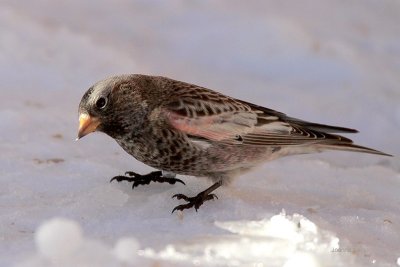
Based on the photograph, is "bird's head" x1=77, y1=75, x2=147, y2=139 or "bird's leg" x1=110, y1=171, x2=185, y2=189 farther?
"bird's leg" x1=110, y1=171, x2=185, y2=189

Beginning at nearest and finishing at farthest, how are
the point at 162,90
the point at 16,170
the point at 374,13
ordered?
the point at 162,90
the point at 16,170
the point at 374,13

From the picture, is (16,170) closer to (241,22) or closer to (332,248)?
(332,248)

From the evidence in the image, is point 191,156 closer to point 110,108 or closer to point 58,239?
point 110,108

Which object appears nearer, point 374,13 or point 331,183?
point 331,183

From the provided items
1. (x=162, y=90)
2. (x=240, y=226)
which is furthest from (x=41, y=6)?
(x=240, y=226)

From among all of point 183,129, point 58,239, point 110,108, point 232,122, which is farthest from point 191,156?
point 58,239

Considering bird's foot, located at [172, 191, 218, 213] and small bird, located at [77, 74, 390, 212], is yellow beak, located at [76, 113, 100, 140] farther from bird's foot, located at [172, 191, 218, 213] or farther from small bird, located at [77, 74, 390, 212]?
bird's foot, located at [172, 191, 218, 213]

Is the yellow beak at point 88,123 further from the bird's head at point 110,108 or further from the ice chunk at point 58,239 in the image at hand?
the ice chunk at point 58,239

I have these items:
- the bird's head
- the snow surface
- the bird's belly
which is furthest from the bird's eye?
the snow surface
